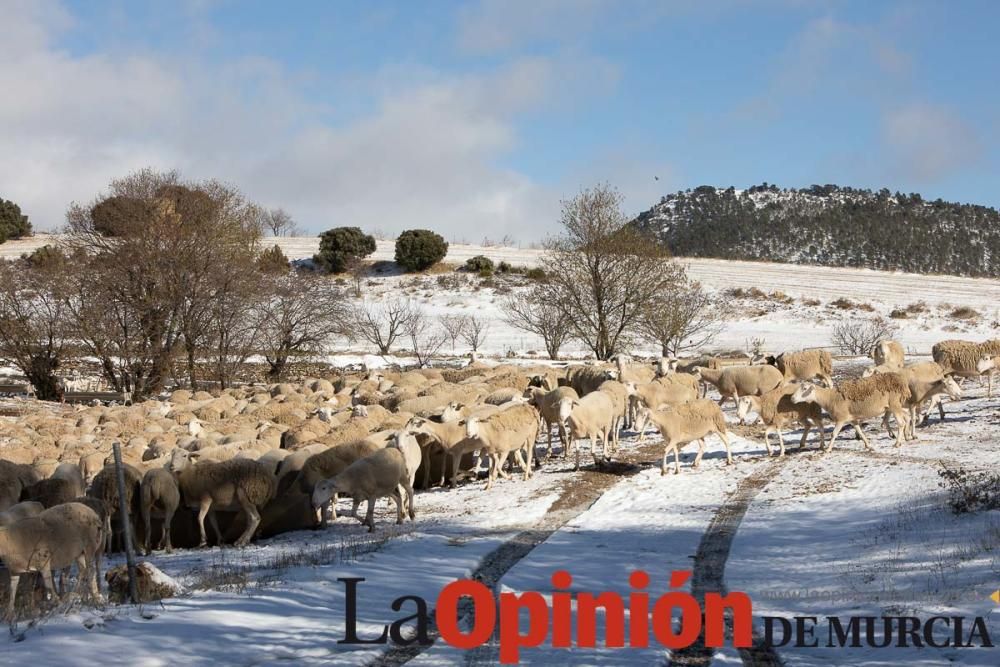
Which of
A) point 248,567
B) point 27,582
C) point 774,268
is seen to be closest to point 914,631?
point 248,567

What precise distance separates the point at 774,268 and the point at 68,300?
183 ft

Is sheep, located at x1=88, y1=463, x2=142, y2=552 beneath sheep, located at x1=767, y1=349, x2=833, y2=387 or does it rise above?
beneath

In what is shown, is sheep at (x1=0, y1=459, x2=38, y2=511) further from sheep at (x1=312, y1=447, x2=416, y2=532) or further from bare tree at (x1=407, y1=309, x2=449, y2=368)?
bare tree at (x1=407, y1=309, x2=449, y2=368)

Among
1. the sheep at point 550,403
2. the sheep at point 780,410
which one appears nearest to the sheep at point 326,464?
the sheep at point 550,403

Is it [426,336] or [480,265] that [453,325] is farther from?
[480,265]

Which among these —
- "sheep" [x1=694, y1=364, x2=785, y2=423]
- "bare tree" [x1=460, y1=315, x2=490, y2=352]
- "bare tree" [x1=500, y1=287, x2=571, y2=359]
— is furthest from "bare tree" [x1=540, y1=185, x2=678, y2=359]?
"sheep" [x1=694, y1=364, x2=785, y2=423]

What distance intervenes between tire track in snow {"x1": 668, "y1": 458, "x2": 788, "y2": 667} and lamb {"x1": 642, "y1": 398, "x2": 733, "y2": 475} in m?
1.26

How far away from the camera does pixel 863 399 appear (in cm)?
1823

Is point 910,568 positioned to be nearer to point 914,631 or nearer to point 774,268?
point 914,631

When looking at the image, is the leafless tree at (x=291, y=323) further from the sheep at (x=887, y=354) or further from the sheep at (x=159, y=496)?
the sheep at (x=159, y=496)

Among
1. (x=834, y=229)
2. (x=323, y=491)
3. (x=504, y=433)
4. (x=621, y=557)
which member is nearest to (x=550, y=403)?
(x=504, y=433)

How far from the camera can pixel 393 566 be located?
34.9 ft

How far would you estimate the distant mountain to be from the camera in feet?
348

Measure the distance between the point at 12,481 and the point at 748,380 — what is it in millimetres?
16853
